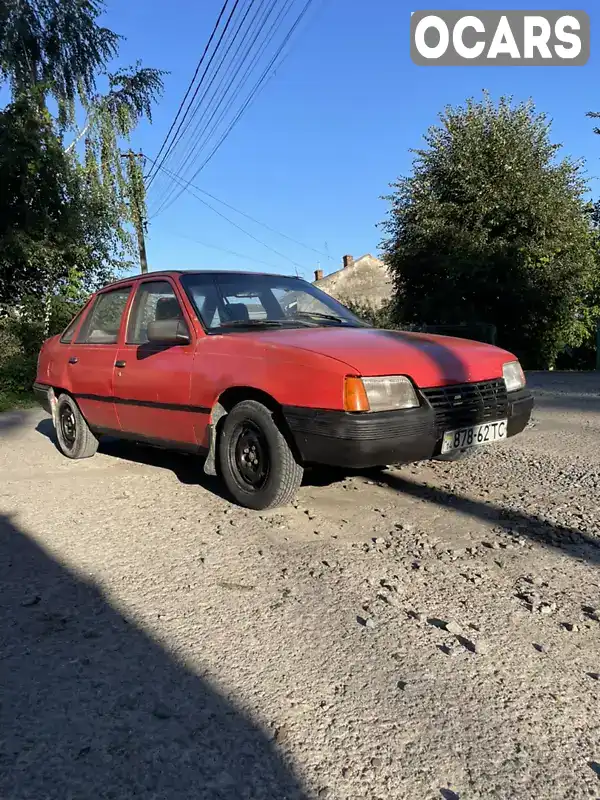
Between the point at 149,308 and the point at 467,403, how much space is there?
8.50ft

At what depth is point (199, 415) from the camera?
4152 mm

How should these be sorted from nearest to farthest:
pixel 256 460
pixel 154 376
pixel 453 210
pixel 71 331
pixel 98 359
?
pixel 256 460
pixel 154 376
pixel 98 359
pixel 71 331
pixel 453 210

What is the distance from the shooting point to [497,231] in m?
20.0

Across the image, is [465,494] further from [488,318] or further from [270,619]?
[488,318]

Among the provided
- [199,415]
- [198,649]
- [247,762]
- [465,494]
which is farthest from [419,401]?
[247,762]

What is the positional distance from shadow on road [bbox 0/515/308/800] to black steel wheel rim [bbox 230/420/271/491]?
53.8 inches

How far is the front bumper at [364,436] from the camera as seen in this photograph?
10.9 feet

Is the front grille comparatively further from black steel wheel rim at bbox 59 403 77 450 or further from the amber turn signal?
black steel wheel rim at bbox 59 403 77 450

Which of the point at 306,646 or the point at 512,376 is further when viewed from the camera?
the point at 512,376

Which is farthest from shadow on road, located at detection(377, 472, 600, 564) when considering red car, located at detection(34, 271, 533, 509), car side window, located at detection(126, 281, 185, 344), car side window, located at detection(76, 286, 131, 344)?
car side window, located at detection(76, 286, 131, 344)

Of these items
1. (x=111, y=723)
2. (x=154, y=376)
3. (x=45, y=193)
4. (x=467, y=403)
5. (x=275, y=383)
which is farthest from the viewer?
(x=45, y=193)

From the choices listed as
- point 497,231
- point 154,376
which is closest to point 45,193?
point 154,376

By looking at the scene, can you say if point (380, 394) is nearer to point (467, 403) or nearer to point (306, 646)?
point (467, 403)

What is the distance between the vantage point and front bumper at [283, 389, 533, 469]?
3.34 m
